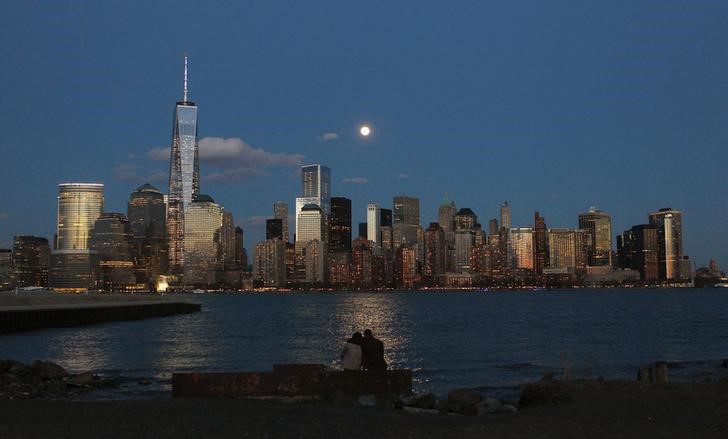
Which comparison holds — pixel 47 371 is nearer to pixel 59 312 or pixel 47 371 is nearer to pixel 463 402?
pixel 463 402

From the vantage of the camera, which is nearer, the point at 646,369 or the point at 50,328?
the point at 646,369

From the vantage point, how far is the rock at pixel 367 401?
18078 millimetres

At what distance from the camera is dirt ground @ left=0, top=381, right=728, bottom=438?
1222cm

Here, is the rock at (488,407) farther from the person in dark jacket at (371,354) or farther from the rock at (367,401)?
the person in dark jacket at (371,354)

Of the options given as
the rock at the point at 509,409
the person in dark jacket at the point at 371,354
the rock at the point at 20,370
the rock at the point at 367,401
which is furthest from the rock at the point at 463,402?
the rock at the point at 20,370

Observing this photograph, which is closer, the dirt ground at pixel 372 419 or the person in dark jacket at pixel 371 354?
the dirt ground at pixel 372 419

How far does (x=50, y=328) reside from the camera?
75.8m

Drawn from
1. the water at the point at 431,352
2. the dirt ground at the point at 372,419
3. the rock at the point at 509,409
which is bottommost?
the water at the point at 431,352

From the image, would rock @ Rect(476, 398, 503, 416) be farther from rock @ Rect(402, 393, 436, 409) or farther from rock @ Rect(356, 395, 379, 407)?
rock @ Rect(356, 395, 379, 407)

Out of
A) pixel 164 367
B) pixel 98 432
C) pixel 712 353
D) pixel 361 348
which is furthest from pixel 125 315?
pixel 98 432

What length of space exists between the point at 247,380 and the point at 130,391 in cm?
944

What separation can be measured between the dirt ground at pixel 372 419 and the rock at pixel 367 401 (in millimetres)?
883

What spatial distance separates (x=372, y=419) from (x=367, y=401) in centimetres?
394

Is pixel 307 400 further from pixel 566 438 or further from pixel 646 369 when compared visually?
pixel 646 369
